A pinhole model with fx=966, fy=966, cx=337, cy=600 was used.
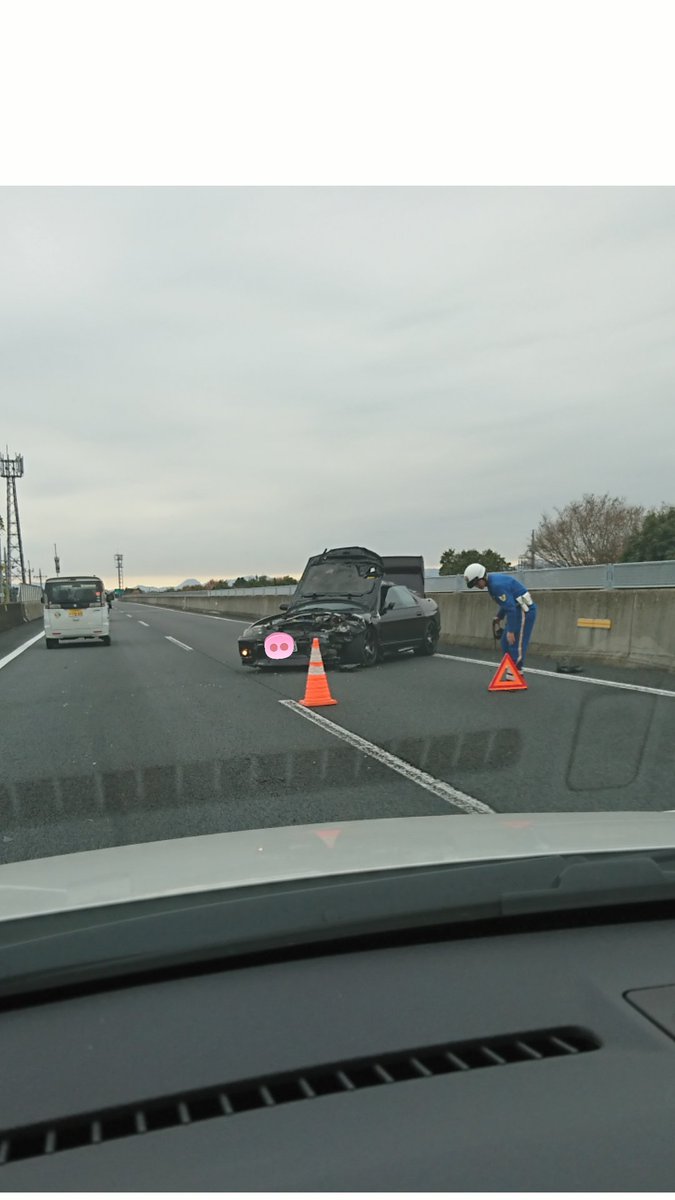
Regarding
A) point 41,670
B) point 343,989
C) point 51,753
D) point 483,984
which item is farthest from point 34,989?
point 41,670

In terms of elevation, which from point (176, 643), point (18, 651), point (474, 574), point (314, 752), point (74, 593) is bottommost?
point (18, 651)

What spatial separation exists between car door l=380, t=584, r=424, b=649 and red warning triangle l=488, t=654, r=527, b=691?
4448 millimetres

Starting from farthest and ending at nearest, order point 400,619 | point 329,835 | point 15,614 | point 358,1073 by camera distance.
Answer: point 15,614 < point 400,619 < point 329,835 < point 358,1073

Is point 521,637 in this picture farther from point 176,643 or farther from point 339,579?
point 176,643

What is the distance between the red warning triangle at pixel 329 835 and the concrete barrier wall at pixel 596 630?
10914 millimetres

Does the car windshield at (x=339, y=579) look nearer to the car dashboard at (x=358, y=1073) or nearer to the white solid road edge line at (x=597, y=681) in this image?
the white solid road edge line at (x=597, y=681)

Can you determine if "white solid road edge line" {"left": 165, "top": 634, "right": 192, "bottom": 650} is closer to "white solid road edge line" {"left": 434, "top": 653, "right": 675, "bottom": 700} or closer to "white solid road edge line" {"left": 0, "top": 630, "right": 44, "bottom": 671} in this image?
"white solid road edge line" {"left": 0, "top": 630, "right": 44, "bottom": 671}

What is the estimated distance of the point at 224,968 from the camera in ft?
Answer: 7.58

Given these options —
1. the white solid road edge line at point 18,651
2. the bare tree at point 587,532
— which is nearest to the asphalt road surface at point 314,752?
the white solid road edge line at point 18,651

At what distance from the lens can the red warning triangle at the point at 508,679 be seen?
38.2ft

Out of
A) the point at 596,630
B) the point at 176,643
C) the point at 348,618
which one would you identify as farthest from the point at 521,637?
the point at 176,643

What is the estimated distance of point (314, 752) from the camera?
8.39 metres

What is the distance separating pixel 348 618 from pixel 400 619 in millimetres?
1513

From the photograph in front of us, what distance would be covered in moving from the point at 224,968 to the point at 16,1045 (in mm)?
495
